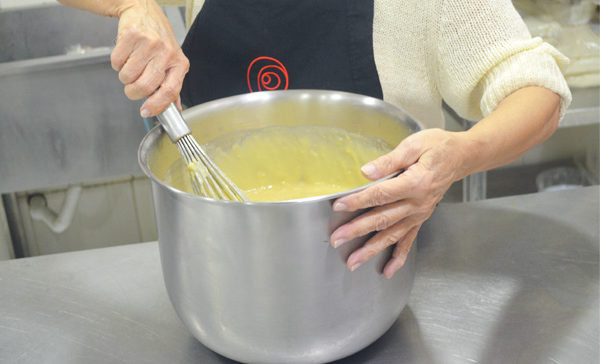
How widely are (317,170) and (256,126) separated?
11cm

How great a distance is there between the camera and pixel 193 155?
0.65 m

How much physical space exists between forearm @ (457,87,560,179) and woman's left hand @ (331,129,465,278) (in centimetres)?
3

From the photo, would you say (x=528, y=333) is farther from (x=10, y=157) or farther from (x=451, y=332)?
(x=10, y=157)

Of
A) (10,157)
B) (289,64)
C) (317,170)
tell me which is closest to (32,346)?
(317,170)

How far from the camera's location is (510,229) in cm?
84

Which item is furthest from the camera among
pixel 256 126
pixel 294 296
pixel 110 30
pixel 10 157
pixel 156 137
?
pixel 110 30

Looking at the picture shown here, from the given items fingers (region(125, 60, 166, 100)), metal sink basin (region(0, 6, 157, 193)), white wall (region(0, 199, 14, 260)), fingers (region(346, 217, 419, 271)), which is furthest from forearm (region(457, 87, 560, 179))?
white wall (region(0, 199, 14, 260))

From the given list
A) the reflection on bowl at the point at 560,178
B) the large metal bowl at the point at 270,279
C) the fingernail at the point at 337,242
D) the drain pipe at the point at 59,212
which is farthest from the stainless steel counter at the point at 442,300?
the reflection on bowl at the point at 560,178

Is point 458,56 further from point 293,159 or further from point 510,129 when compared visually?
point 293,159

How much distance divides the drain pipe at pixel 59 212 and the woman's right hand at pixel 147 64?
1.20 m

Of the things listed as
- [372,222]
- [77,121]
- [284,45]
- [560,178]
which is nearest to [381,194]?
[372,222]

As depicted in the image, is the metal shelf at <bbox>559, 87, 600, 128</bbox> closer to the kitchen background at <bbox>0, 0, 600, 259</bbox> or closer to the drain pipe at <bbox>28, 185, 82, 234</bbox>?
the kitchen background at <bbox>0, 0, 600, 259</bbox>

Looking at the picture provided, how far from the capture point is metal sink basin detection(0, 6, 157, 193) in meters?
1.46

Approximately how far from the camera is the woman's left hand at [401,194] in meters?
0.51
